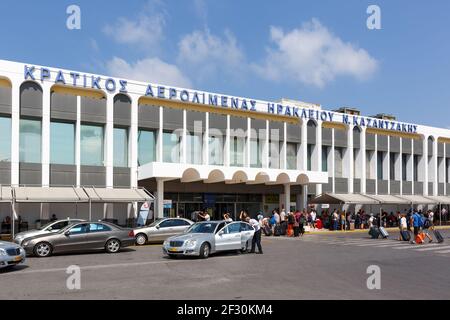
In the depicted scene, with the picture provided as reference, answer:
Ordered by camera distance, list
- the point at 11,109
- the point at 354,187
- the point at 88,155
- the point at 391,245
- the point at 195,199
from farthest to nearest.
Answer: the point at 354,187
the point at 195,199
the point at 88,155
the point at 11,109
the point at 391,245

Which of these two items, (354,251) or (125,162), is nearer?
(354,251)

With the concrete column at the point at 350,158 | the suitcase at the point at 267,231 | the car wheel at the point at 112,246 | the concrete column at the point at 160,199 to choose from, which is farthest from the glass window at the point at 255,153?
the car wheel at the point at 112,246

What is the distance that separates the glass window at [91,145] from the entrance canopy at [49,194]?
10.7 ft

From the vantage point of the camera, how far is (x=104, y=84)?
33.1 metres

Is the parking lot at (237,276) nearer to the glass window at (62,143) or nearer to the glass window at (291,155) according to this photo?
the glass window at (62,143)

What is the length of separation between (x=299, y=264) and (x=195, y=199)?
2097 cm

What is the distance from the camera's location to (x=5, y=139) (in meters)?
29.7

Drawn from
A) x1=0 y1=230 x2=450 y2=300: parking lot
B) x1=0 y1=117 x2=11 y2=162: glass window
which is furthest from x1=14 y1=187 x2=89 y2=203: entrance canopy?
x1=0 y1=230 x2=450 y2=300: parking lot

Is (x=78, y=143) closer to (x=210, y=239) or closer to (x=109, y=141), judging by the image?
(x=109, y=141)

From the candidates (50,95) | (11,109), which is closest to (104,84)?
(50,95)

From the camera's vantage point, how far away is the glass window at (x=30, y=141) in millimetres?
30312

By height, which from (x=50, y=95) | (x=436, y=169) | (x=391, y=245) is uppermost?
(x=50, y=95)

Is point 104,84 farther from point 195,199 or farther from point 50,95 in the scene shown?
point 195,199
